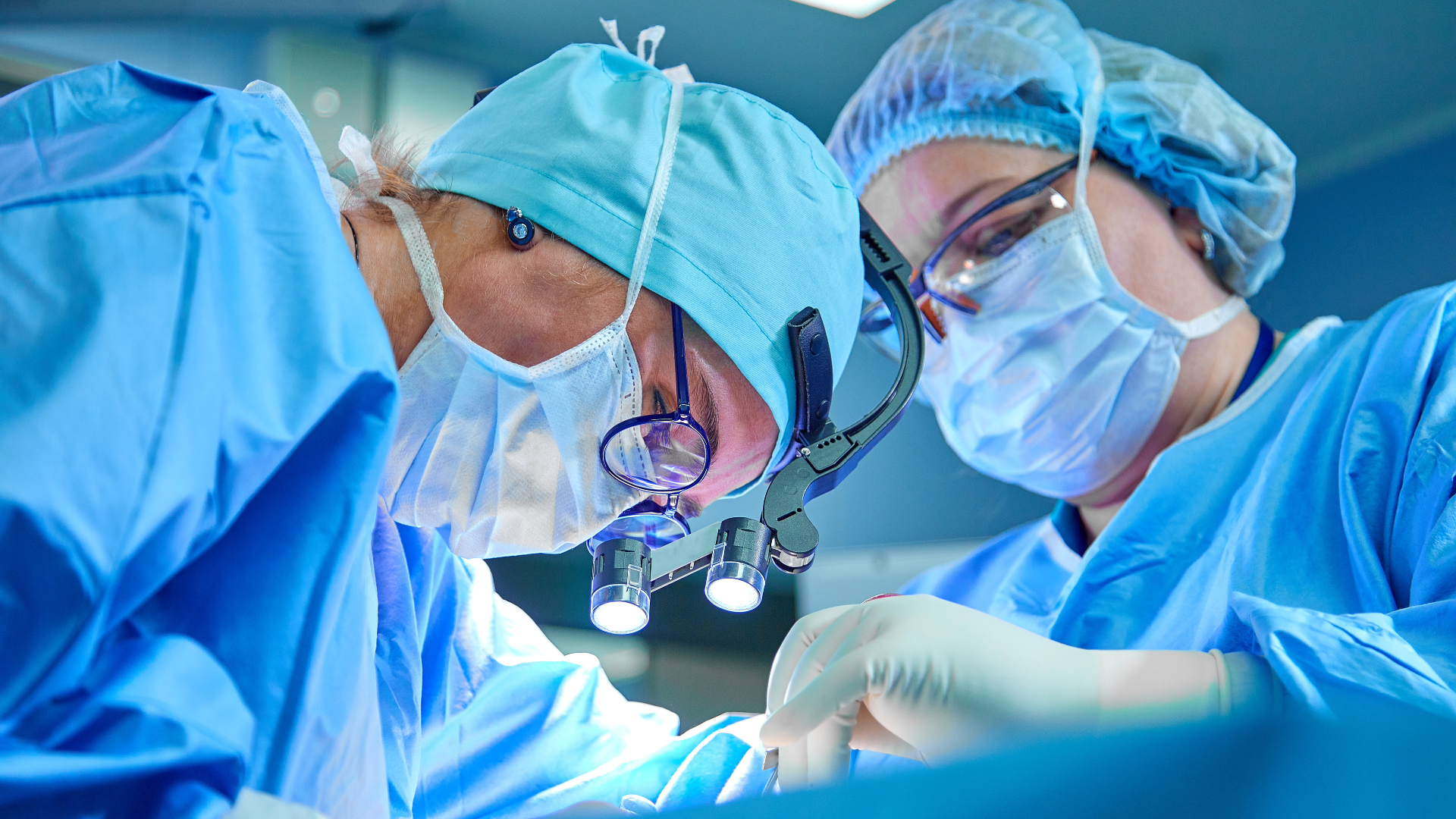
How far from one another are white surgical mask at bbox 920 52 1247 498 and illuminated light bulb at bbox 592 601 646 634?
0.88 m

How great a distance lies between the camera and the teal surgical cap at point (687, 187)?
1031mm

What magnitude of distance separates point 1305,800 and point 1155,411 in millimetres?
1358

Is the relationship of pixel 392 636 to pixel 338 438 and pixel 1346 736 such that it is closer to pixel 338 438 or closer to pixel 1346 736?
pixel 338 438

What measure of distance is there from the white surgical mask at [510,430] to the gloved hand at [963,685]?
1.02 ft

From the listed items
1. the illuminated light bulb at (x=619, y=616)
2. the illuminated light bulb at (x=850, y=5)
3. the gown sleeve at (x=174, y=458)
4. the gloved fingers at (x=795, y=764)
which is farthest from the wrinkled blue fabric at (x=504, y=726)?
the illuminated light bulb at (x=850, y=5)

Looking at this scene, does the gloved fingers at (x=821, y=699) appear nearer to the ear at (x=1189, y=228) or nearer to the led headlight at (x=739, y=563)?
the led headlight at (x=739, y=563)

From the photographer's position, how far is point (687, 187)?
1.07 metres

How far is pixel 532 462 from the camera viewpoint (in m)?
1.07

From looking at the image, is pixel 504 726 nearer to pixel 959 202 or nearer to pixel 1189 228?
pixel 959 202

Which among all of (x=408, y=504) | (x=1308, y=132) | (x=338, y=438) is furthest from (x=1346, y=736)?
(x=1308, y=132)

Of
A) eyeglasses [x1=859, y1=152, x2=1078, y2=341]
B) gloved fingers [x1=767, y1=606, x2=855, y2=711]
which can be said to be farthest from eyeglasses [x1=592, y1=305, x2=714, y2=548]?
eyeglasses [x1=859, y1=152, x2=1078, y2=341]

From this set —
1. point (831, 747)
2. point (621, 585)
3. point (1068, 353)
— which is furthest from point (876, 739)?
point (1068, 353)

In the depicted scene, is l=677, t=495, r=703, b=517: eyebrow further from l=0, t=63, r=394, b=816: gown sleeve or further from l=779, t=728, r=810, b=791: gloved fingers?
l=0, t=63, r=394, b=816: gown sleeve

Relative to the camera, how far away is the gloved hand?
996 mm
